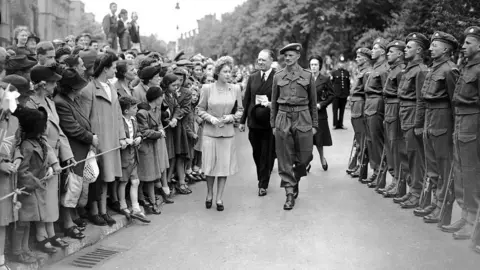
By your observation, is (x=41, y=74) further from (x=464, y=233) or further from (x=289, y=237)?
(x=464, y=233)

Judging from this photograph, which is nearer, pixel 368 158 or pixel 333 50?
pixel 368 158

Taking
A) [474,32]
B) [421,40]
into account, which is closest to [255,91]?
[421,40]

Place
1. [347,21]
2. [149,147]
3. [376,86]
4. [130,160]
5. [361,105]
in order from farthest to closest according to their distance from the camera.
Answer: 1. [347,21]
2. [361,105]
3. [376,86]
4. [149,147]
5. [130,160]

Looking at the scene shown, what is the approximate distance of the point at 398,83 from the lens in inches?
357

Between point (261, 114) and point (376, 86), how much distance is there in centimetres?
193

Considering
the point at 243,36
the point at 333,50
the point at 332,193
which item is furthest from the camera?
the point at 243,36

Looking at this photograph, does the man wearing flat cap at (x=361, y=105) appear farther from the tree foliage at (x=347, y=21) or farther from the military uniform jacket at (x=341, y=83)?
the military uniform jacket at (x=341, y=83)

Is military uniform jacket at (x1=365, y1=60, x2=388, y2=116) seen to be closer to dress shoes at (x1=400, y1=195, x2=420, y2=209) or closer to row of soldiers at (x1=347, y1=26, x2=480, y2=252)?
row of soldiers at (x1=347, y1=26, x2=480, y2=252)

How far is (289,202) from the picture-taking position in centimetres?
862

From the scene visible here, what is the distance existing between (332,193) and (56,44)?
16.9ft

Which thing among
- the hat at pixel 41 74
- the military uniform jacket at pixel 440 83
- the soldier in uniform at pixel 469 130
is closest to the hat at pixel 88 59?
the hat at pixel 41 74

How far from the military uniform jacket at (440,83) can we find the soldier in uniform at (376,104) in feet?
6.93

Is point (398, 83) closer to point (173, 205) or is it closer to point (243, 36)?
point (173, 205)

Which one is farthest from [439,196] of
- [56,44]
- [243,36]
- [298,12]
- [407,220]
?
[243,36]
